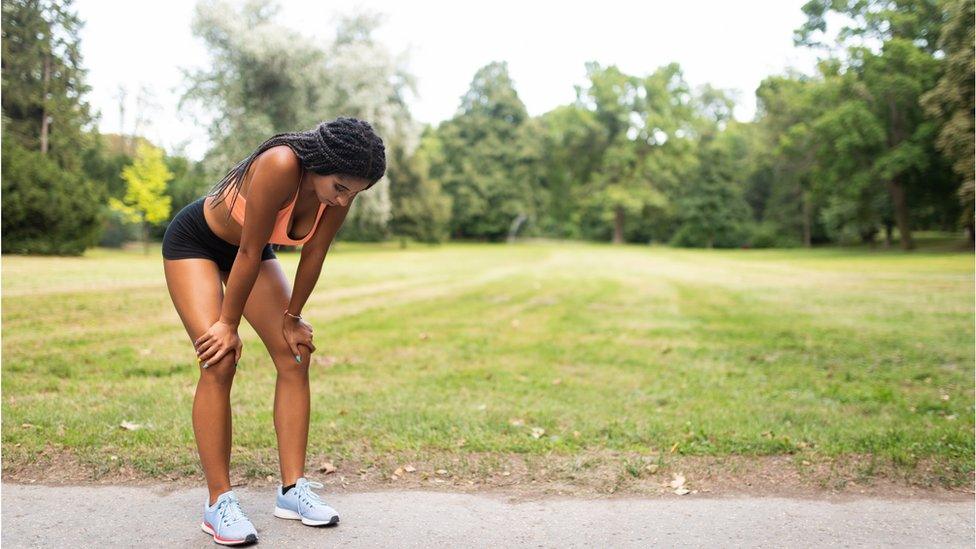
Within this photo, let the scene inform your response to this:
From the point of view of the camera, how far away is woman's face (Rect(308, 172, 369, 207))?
275cm

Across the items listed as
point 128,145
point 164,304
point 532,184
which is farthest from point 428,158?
point 164,304

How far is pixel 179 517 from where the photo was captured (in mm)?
3053

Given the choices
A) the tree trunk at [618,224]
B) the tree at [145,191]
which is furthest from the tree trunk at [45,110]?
the tree trunk at [618,224]

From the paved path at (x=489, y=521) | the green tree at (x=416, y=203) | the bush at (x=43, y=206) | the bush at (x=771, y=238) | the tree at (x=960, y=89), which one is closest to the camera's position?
the paved path at (x=489, y=521)

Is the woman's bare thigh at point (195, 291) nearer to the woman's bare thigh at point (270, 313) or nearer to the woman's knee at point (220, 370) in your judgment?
the woman's knee at point (220, 370)

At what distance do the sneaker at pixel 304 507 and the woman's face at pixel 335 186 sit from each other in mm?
1275

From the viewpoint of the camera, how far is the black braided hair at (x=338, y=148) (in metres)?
2.69

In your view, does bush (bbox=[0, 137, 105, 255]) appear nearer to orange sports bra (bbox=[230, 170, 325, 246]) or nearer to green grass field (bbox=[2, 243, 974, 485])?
green grass field (bbox=[2, 243, 974, 485])

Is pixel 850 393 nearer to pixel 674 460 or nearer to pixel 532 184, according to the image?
pixel 674 460

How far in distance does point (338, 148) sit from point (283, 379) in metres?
1.13

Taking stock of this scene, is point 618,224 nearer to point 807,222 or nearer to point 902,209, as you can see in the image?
point 807,222

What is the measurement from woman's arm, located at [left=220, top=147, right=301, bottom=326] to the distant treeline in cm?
1255

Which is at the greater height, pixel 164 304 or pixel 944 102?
pixel 944 102

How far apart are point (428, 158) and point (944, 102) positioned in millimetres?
39845
